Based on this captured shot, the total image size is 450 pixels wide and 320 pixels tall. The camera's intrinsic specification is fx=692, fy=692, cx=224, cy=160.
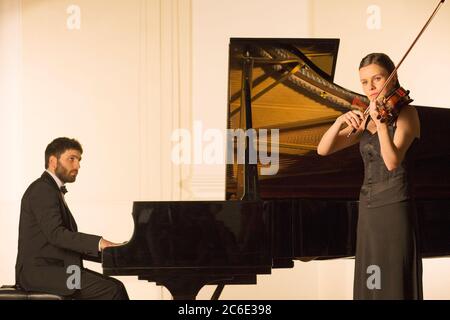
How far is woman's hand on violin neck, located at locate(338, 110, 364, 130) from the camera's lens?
11.5 feet

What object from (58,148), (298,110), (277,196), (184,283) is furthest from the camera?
(58,148)

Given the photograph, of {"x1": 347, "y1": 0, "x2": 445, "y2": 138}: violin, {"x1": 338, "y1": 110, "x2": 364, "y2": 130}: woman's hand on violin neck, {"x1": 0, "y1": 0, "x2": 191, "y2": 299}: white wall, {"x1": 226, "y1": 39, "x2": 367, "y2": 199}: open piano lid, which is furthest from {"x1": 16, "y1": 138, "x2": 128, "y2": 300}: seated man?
{"x1": 347, "y1": 0, "x2": 445, "y2": 138}: violin

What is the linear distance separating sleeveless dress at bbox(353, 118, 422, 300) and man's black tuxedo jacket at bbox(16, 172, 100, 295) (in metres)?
1.34

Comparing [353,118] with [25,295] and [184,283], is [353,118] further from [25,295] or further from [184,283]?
[25,295]

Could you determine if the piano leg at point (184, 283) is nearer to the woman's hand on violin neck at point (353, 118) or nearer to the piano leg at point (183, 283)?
the piano leg at point (183, 283)

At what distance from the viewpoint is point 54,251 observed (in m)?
3.59

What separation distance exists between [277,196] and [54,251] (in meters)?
1.19

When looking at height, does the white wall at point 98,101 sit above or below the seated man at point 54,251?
above

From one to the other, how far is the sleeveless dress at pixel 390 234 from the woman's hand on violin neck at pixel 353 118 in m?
0.26

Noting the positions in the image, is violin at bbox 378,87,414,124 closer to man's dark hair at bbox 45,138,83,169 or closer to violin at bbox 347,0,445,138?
violin at bbox 347,0,445,138

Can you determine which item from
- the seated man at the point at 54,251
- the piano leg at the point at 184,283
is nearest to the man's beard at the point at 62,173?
the seated man at the point at 54,251

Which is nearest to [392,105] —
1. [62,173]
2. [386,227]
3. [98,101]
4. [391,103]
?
[391,103]

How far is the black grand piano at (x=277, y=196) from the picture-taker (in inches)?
121
